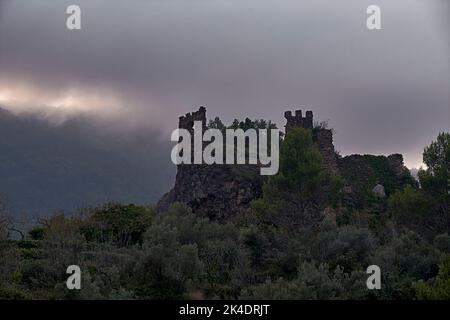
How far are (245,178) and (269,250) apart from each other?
15.7 meters

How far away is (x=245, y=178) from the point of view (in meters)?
40.8

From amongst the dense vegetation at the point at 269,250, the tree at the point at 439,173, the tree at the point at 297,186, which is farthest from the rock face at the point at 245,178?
the tree at the point at 439,173

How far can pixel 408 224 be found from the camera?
107ft

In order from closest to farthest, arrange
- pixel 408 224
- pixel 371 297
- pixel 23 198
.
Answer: pixel 371 297 → pixel 408 224 → pixel 23 198

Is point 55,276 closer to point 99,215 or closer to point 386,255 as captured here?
point 386,255

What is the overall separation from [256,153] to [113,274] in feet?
85.3

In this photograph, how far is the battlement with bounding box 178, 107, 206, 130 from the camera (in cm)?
4453

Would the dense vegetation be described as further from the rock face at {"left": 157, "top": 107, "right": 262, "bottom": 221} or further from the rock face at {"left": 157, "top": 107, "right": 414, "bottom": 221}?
the rock face at {"left": 157, "top": 107, "right": 414, "bottom": 221}

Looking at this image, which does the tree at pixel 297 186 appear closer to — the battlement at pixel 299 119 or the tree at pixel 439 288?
the battlement at pixel 299 119

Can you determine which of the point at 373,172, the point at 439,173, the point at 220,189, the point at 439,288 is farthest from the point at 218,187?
the point at 439,288

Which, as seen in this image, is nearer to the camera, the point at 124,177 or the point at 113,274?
the point at 113,274

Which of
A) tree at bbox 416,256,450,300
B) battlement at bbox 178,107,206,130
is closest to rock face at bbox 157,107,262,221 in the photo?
battlement at bbox 178,107,206,130

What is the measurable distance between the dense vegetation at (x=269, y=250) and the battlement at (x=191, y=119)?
31.2ft
